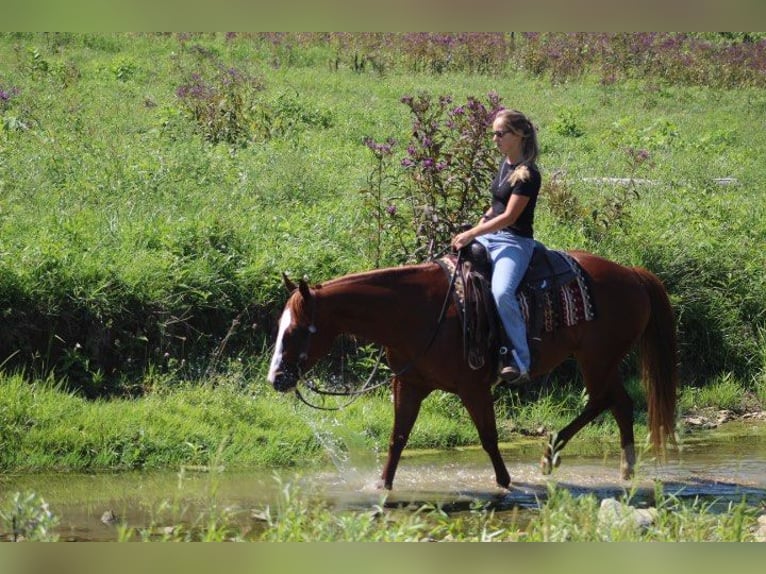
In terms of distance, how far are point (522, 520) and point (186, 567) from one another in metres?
4.96

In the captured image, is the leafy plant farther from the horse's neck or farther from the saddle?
the horse's neck

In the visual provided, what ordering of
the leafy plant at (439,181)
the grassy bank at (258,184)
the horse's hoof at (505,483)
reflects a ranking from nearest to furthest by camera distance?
the horse's hoof at (505,483), the grassy bank at (258,184), the leafy plant at (439,181)

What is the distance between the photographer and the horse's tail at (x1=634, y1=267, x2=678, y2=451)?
8844 millimetres

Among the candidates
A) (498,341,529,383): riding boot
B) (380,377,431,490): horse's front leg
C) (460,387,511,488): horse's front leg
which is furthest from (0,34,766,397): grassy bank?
(498,341,529,383): riding boot

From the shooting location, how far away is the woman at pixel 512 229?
769 cm

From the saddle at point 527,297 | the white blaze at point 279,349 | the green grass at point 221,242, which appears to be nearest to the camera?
the white blaze at point 279,349

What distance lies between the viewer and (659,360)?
29.4 ft

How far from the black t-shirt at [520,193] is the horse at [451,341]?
0.62 metres

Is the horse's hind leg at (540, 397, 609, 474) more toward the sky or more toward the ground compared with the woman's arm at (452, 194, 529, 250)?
more toward the ground

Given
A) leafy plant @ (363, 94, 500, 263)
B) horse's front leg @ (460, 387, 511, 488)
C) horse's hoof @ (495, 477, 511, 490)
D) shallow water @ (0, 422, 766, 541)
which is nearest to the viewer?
shallow water @ (0, 422, 766, 541)

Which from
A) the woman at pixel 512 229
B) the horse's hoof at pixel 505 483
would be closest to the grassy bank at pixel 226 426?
the horse's hoof at pixel 505 483

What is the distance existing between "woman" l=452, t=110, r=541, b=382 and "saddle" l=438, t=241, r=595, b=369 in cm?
9

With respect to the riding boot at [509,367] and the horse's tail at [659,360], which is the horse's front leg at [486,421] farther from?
the horse's tail at [659,360]

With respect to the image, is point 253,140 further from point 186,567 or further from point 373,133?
point 186,567
